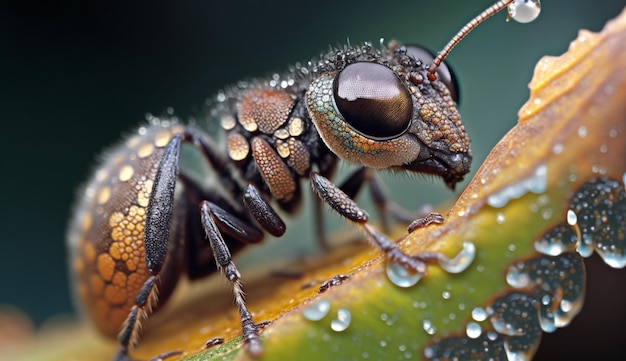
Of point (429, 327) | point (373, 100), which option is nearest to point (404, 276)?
point (429, 327)

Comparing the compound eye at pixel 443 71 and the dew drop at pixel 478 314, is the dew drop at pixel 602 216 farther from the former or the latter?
the compound eye at pixel 443 71

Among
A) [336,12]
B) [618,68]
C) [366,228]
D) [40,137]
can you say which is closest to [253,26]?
[336,12]

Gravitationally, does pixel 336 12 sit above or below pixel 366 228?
above

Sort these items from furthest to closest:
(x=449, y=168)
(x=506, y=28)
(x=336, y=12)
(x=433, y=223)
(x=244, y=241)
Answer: (x=336, y=12), (x=506, y=28), (x=244, y=241), (x=449, y=168), (x=433, y=223)

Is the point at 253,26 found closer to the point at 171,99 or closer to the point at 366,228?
the point at 171,99

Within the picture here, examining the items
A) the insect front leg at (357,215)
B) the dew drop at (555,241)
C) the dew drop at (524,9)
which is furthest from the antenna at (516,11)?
the dew drop at (555,241)

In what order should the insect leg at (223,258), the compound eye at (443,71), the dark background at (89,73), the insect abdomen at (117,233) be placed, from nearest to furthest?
1. the insect leg at (223,258)
2. the compound eye at (443,71)
3. the insect abdomen at (117,233)
4. the dark background at (89,73)

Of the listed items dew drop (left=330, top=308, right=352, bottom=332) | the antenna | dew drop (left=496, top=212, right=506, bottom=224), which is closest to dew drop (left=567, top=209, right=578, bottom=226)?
dew drop (left=496, top=212, right=506, bottom=224)
